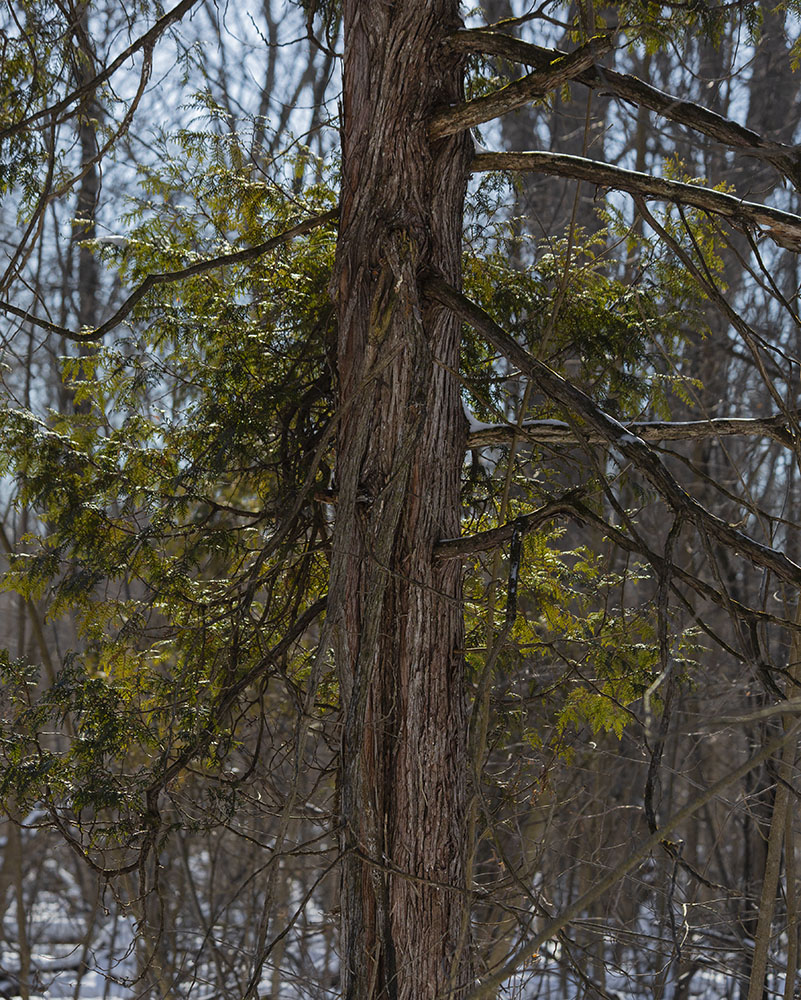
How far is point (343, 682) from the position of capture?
2402mm

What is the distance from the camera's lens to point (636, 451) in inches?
96.4

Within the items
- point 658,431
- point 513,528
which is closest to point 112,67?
point 513,528

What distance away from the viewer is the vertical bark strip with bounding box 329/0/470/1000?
284 centimetres

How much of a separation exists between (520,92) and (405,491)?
3.83ft

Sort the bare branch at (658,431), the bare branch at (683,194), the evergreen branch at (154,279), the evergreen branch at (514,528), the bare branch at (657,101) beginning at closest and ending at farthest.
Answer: the bare branch at (657,101)
the bare branch at (683,194)
the evergreen branch at (514,528)
the bare branch at (658,431)
the evergreen branch at (154,279)

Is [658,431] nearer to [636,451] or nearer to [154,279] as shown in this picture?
[636,451]

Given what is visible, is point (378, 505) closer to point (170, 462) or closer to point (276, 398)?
point (276, 398)

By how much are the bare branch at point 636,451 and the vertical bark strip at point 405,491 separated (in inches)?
15.5

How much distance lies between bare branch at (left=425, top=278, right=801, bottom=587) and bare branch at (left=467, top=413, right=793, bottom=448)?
0.96ft

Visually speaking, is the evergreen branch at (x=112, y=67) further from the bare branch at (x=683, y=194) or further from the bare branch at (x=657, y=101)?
the bare branch at (x=683, y=194)

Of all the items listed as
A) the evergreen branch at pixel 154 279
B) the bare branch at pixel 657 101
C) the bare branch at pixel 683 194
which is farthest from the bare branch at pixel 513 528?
the evergreen branch at pixel 154 279

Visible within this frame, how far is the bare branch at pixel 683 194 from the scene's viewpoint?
2.54 metres

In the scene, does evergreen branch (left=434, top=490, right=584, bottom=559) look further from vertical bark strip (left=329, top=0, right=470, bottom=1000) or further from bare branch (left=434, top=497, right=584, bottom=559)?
vertical bark strip (left=329, top=0, right=470, bottom=1000)

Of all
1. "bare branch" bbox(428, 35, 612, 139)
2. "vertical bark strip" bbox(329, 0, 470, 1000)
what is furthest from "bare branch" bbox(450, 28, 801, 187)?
"vertical bark strip" bbox(329, 0, 470, 1000)
